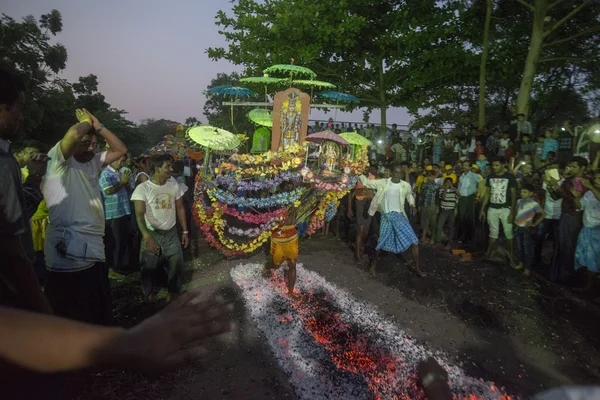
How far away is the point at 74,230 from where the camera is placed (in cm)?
290

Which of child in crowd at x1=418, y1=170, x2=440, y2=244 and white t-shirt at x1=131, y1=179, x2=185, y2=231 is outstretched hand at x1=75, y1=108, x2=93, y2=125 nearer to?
white t-shirt at x1=131, y1=179, x2=185, y2=231

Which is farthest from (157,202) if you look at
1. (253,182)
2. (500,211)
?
(500,211)

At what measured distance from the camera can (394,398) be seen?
→ 3.20 m

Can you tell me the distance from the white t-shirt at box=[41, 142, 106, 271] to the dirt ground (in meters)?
1.19

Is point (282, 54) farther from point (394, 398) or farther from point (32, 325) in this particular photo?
point (32, 325)

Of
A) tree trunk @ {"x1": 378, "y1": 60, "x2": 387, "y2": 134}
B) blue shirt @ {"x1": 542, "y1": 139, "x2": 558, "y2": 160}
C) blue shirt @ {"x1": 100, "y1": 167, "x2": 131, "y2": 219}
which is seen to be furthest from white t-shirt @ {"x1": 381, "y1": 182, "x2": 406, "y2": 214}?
tree trunk @ {"x1": 378, "y1": 60, "x2": 387, "y2": 134}

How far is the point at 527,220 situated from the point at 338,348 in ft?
17.0

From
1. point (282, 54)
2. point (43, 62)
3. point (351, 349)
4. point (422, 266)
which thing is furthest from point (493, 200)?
point (43, 62)

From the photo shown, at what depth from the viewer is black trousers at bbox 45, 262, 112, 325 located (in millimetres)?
2885

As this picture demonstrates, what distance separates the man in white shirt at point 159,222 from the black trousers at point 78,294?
1290mm

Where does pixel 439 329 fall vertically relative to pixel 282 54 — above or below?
below

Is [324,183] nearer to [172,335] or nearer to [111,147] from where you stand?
[111,147]

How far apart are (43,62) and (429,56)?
68.3ft

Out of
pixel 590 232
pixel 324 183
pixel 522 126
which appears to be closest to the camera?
pixel 590 232
